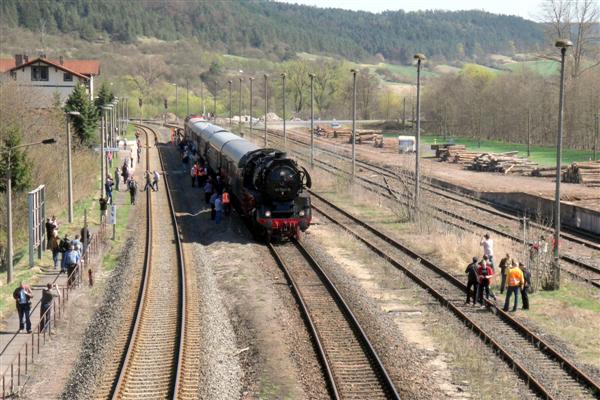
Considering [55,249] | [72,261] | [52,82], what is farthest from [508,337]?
[52,82]

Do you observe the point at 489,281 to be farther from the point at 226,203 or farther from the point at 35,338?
the point at 226,203

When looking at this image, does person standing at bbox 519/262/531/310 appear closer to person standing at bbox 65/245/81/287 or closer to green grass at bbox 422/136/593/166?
person standing at bbox 65/245/81/287

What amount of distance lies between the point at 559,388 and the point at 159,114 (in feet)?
410

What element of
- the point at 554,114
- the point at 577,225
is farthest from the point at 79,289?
the point at 554,114

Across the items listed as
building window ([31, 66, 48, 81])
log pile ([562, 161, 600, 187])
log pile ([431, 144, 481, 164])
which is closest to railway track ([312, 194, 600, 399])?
log pile ([562, 161, 600, 187])

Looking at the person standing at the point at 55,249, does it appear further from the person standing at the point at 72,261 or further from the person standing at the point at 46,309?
Result: the person standing at the point at 46,309

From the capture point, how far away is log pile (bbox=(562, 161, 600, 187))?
51.1 m

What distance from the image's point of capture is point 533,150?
7881 centimetres

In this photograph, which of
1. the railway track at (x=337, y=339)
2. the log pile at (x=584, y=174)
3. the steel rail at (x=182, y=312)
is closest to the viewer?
the railway track at (x=337, y=339)

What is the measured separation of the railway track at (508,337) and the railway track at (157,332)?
23.4 ft

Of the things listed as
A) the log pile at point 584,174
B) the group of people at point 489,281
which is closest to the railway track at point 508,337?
the group of people at point 489,281

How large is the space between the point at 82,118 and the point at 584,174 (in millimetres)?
36708

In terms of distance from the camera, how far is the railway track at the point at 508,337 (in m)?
16.2

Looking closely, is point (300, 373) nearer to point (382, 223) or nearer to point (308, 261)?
point (308, 261)
